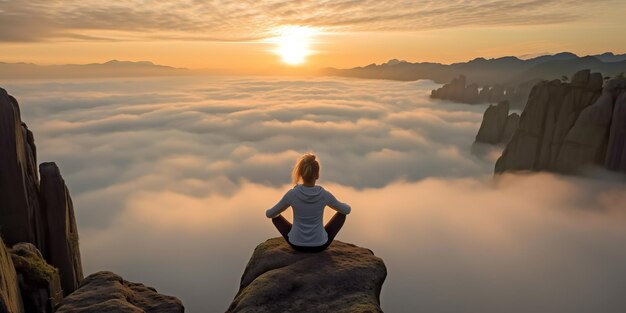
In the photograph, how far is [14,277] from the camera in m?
14.9

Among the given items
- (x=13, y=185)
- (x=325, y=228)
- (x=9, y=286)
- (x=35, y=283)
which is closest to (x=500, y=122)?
(x=325, y=228)

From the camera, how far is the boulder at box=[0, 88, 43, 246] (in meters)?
21.2

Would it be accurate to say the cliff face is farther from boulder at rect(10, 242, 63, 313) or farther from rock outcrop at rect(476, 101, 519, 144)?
rock outcrop at rect(476, 101, 519, 144)

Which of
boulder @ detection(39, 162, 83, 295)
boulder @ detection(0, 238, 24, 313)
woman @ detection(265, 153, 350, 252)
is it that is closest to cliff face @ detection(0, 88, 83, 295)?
boulder @ detection(39, 162, 83, 295)

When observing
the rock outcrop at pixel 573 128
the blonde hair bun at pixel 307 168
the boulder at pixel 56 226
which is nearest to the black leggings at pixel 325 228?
the blonde hair bun at pixel 307 168

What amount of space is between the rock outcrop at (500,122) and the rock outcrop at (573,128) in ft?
194

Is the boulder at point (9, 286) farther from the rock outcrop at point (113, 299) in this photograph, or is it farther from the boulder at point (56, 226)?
the boulder at point (56, 226)

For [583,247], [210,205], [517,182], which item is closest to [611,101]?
[517,182]

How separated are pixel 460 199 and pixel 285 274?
532 feet

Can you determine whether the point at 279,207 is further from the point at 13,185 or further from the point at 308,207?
the point at 13,185

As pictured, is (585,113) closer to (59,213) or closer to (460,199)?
(59,213)

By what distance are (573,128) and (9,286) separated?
82630 millimetres

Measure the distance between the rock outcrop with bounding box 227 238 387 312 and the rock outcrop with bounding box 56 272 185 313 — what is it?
12.0 ft

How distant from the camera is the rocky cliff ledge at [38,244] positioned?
13.4m
